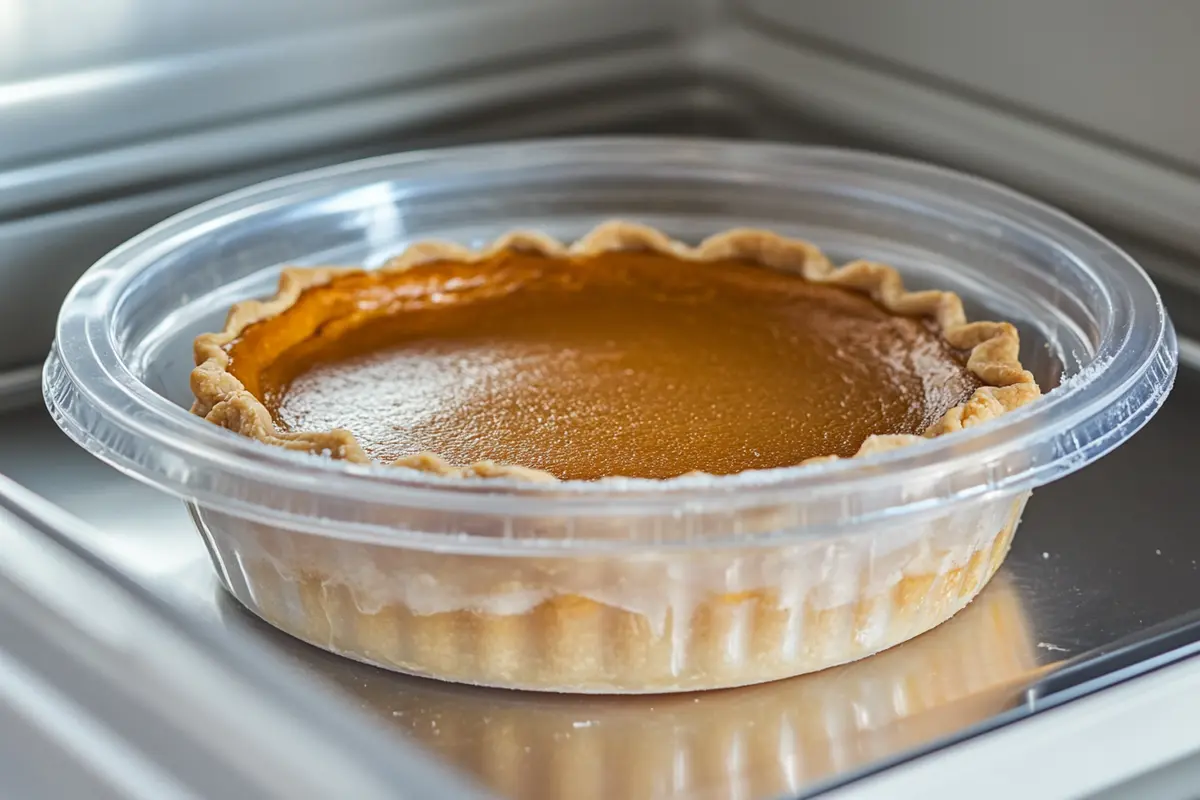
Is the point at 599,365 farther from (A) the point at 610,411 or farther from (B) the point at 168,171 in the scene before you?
(B) the point at 168,171

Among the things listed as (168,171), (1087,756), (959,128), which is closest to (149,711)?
(1087,756)

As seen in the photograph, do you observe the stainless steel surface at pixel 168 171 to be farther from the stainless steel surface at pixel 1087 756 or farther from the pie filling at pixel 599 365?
the stainless steel surface at pixel 1087 756

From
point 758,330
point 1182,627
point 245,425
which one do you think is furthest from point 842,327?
point 245,425

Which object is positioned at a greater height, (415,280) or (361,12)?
(361,12)

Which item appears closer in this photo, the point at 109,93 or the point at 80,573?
the point at 80,573

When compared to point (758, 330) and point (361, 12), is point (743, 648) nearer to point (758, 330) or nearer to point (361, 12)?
point (758, 330)

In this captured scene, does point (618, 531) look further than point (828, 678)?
No

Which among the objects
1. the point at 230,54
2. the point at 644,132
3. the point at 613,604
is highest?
the point at 230,54
